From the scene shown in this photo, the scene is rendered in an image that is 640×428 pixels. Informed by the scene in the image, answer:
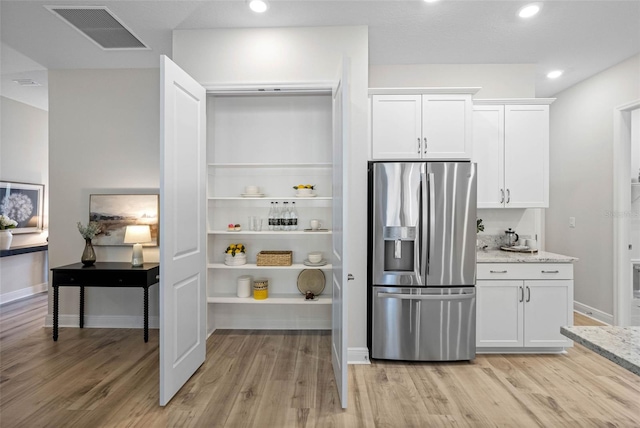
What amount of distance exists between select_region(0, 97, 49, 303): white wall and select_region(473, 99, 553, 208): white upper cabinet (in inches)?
232

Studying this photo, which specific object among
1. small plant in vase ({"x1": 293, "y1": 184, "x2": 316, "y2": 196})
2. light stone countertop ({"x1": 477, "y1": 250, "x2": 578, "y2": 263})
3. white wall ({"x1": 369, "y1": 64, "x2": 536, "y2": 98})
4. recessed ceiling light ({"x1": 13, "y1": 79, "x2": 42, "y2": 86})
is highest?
recessed ceiling light ({"x1": 13, "y1": 79, "x2": 42, "y2": 86})

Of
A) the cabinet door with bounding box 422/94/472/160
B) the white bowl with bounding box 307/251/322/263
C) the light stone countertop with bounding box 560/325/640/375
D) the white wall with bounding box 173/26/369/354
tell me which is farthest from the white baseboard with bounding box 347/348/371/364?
the light stone countertop with bounding box 560/325/640/375

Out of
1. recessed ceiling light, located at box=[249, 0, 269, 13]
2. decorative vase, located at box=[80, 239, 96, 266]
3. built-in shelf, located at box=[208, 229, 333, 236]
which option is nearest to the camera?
recessed ceiling light, located at box=[249, 0, 269, 13]

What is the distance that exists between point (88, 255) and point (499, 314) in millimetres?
4063

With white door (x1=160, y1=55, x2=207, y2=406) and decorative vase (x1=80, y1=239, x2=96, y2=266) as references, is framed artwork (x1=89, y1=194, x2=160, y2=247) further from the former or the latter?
white door (x1=160, y1=55, x2=207, y2=406)

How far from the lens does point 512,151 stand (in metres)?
3.53

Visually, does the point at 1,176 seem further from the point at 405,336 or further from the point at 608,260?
the point at 608,260

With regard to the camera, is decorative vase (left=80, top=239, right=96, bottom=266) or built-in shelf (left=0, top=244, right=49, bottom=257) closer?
decorative vase (left=80, top=239, right=96, bottom=266)

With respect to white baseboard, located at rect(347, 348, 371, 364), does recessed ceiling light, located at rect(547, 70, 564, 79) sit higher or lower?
higher

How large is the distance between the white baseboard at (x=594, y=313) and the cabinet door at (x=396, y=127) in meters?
2.97

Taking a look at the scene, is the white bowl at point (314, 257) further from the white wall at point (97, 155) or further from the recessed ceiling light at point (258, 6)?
the recessed ceiling light at point (258, 6)

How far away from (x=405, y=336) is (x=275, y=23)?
9.44 feet

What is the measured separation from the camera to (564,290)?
126 inches

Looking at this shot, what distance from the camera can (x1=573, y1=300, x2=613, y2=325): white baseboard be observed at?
398cm
